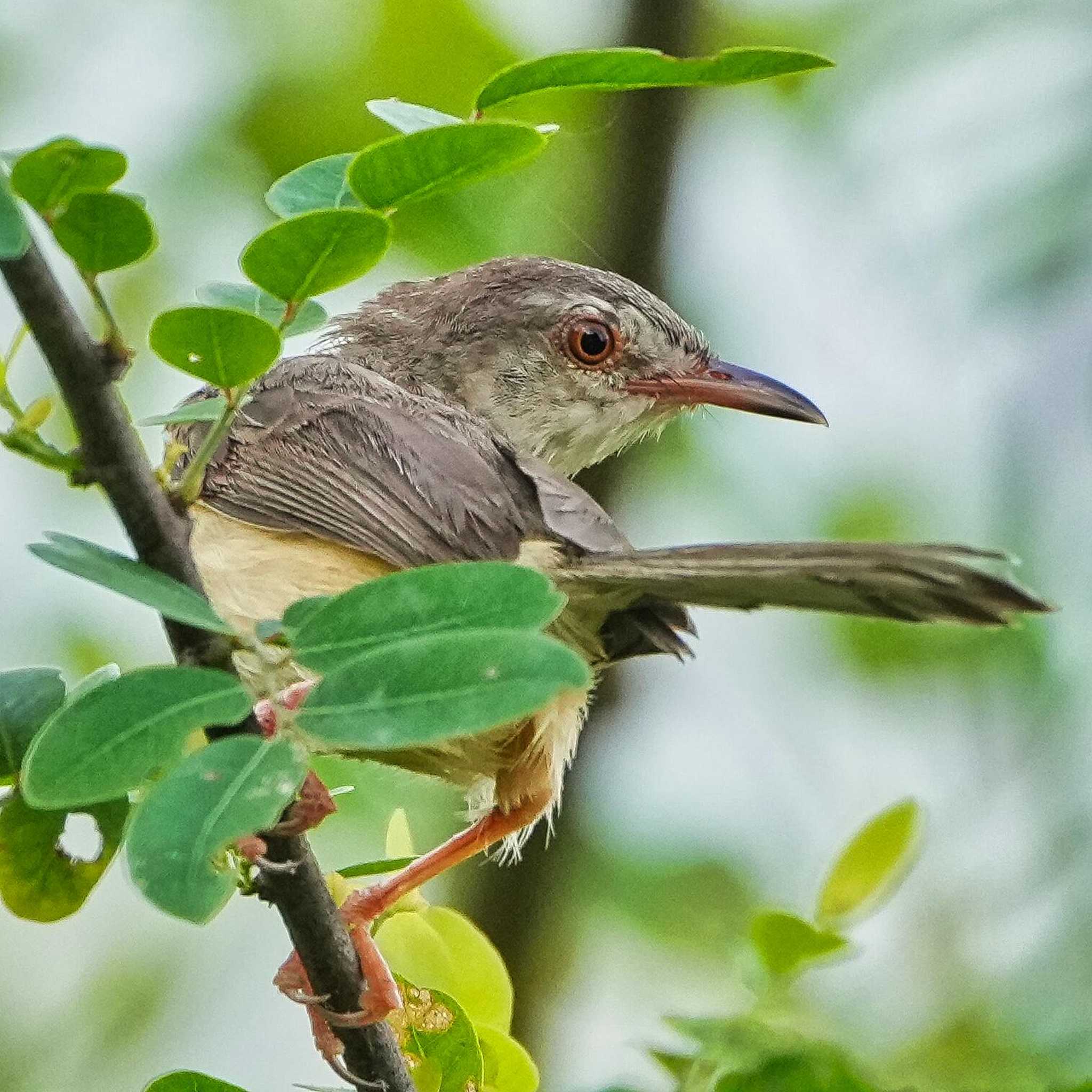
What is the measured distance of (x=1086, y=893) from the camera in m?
4.70

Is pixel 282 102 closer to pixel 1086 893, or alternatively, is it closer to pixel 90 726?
pixel 1086 893

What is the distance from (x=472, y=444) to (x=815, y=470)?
10.3 feet

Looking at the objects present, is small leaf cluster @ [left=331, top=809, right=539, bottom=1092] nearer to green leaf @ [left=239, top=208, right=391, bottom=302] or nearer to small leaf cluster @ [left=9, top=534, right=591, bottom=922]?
small leaf cluster @ [left=9, top=534, right=591, bottom=922]

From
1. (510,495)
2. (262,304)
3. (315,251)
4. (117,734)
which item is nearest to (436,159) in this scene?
(315,251)

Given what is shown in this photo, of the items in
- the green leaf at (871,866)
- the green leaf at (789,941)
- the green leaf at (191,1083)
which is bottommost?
the green leaf at (191,1083)

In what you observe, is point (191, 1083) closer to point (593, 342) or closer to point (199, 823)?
point (199, 823)

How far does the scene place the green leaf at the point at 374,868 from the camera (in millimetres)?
2973

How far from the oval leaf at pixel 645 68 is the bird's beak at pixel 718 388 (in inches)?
Answer: 112

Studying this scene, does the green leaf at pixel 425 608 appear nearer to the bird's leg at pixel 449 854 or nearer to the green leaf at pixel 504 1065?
the green leaf at pixel 504 1065

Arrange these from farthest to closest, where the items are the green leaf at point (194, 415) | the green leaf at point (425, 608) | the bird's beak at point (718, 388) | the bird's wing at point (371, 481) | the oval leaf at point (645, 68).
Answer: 1. the bird's beak at point (718, 388)
2. the bird's wing at point (371, 481)
3. the oval leaf at point (645, 68)
4. the green leaf at point (194, 415)
5. the green leaf at point (425, 608)

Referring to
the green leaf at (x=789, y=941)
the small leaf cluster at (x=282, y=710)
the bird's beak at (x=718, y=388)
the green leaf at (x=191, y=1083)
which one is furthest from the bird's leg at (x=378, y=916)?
the bird's beak at (x=718, y=388)

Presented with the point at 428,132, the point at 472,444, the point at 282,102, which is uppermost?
the point at 282,102

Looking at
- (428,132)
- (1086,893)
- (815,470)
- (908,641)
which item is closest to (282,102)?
(815,470)

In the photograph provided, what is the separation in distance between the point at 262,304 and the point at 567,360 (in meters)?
3.10
